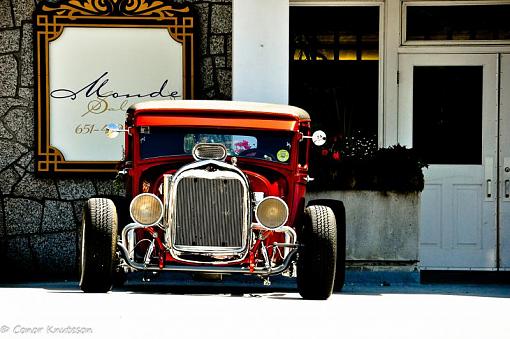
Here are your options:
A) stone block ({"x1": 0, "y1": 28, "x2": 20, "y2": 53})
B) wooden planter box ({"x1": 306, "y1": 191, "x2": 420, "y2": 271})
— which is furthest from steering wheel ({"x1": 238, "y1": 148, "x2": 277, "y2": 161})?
stone block ({"x1": 0, "y1": 28, "x2": 20, "y2": 53})

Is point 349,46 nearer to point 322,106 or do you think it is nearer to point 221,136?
point 322,106

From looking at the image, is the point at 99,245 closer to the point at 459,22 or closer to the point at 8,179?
the point at 8,179

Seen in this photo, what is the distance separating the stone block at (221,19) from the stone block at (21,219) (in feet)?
9.07

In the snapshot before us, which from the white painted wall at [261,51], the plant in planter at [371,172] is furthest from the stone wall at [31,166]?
the plant in planter at [371,172]

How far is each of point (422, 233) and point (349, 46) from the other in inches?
92.3

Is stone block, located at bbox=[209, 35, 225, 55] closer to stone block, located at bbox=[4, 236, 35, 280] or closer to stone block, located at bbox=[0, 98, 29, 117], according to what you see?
stone block, located at bbox=[0, 98, 29, 117]

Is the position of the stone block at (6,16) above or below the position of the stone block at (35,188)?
above

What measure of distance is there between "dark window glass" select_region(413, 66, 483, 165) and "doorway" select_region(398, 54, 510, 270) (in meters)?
0.01

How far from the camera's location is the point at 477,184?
14484 mm

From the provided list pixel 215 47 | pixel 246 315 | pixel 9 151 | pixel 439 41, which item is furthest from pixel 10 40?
pixel 246 315

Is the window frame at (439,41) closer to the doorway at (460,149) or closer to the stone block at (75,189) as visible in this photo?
the doorway at (460,149)

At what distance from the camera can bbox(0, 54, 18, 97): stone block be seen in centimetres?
1381

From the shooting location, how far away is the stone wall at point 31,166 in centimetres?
1372

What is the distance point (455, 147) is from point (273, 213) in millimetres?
4987
